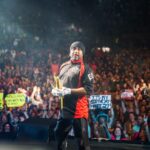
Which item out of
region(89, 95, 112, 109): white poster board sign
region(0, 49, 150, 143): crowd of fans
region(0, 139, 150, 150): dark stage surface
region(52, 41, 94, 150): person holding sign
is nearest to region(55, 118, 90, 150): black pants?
region(52, 41, 94, 150): person holding sign

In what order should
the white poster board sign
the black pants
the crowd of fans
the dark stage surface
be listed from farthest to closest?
the white poster board sign
the crowd of fans
the dark stage surface
the black pants

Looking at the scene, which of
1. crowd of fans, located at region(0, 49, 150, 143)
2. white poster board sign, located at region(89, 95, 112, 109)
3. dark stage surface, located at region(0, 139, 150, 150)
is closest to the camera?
dark stage surface, located at region(0, 139, 150, 150)

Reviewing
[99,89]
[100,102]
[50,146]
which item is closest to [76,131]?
[50,146]

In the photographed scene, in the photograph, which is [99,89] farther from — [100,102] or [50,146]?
[50,146]

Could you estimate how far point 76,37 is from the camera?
54.2ft

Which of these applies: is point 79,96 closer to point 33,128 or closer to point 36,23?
point 33,128

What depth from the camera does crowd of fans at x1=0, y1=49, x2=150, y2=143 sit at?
25.5ft

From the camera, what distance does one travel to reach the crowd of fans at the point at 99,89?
778cm

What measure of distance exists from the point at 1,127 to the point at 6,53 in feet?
19.8

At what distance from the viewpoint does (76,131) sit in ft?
13.5

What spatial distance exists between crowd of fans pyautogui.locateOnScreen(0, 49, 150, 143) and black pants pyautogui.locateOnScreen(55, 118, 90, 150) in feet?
7.02

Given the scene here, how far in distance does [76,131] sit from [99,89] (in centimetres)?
582

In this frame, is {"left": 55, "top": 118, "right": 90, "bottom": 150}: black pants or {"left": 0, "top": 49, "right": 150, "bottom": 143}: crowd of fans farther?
{"left": 0, "top": 49, "right": 150, "bottom": 143}: crowd of fans

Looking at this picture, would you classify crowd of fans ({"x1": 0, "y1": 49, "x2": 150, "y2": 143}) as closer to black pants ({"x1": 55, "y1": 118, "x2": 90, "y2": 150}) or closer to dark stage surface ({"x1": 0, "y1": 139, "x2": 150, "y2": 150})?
dark stage surface ({"x1": 0, "y1": 139, "x2": 150, "y2": 150})
